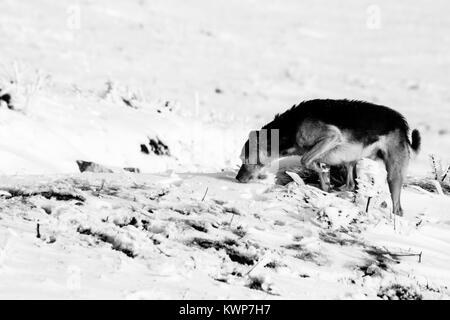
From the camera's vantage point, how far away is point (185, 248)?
490 centimetres

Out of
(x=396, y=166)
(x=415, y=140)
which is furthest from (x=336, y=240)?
(x=415, y=140)

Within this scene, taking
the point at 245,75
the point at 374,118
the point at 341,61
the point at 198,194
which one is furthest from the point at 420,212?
the point at 341,61

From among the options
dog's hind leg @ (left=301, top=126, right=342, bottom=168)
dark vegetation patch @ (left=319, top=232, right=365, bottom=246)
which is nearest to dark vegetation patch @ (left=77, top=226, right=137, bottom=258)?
dark vegetation patch @ (left=319, top=232, right=365, bottom=246)

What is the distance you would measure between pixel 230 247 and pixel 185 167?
16.7 feet

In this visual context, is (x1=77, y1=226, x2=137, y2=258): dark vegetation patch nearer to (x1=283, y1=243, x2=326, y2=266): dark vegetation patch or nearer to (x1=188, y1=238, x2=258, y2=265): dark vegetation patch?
(x1=188, y1=238, x2=258, y2=265): dark vegetation patch

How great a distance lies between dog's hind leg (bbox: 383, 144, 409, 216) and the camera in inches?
284

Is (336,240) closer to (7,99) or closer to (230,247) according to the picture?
(230,247)

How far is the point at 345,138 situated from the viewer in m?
7.35

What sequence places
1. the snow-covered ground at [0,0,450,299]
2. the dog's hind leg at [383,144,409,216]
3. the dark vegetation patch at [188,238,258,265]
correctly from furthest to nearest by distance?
the dog's hind leg at [383,144,409,216], the dark vegetation patch at [188,238,258,265], the snow-covered ground at [0,0,450,299]

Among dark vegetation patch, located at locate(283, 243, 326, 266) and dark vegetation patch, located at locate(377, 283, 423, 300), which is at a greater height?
dark vegetation patch, located at locate(283, 243, 326, 266)

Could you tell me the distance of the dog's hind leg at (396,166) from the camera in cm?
722

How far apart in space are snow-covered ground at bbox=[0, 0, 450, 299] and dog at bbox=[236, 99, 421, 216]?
0.42 metres

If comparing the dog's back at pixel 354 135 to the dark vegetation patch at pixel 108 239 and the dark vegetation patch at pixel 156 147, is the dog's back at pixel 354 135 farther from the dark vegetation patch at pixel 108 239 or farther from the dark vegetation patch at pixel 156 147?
the dark vegetation patch at pixel 156 147

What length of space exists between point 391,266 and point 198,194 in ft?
6.18
